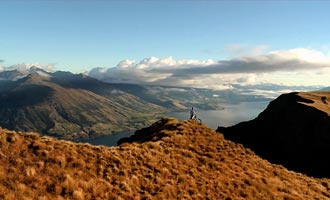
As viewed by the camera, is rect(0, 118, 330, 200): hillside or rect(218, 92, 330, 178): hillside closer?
rect(0, 118, 330, 200): hillside

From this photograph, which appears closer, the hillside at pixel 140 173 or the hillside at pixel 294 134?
the hillside at pixel 140 173

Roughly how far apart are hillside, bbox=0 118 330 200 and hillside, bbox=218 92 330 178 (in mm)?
11894

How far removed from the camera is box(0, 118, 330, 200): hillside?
80.4 ft

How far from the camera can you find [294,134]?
66.8 meters

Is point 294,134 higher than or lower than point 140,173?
lower

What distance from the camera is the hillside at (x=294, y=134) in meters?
59.0

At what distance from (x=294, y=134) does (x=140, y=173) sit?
46.5 m

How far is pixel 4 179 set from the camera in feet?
76.1

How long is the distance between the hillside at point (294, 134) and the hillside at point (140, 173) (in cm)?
1189

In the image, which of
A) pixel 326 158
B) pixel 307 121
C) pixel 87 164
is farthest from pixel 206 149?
pixel 307 121

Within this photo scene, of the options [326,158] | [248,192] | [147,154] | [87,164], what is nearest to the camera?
[87,164]

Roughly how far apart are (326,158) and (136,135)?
37406 mm

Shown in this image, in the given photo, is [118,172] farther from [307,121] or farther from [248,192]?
[307,121]

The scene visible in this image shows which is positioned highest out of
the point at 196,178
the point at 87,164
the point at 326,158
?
the point at 87,164
